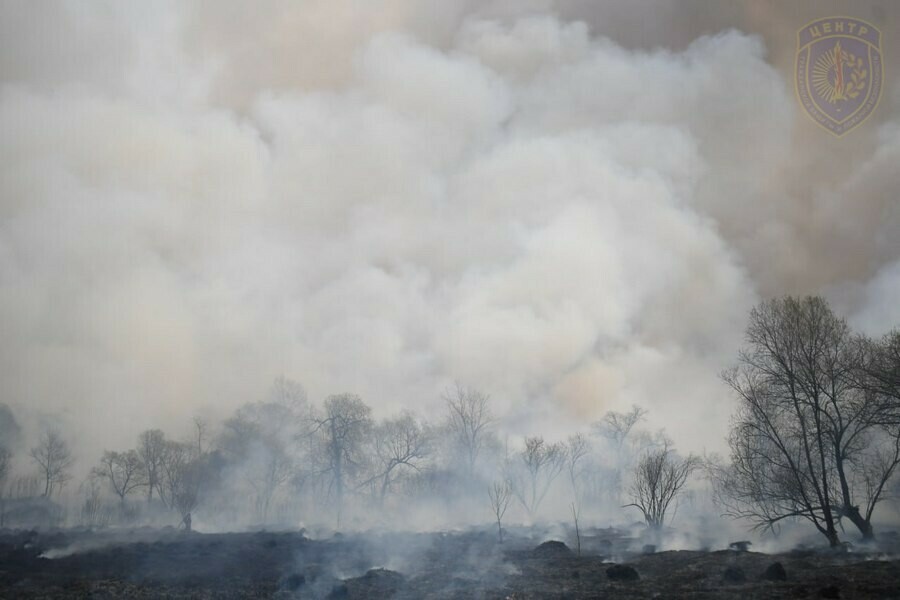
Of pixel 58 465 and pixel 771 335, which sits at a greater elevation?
pixel 771 335

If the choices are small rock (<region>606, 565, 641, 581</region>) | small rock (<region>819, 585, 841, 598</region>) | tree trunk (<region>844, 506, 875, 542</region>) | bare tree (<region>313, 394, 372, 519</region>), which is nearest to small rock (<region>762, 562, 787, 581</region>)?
small rock (<region>819, 585, 841, 598</region>)

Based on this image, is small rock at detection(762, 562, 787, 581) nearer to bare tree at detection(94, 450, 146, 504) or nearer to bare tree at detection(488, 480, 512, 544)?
bare tree at detection(488, 480, 512, 544)

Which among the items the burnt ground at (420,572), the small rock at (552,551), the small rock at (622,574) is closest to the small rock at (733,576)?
the burnt ground at (420,572)

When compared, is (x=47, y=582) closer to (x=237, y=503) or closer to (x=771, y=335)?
(x=771, y=335)

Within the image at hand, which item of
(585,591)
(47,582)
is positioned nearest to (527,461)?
(585,591)

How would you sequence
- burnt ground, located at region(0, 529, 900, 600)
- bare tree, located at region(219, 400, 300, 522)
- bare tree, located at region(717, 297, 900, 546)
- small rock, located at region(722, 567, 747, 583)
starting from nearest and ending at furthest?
burnt ground, located at region(0, 529, 900, 600) < small rock, located at region(722, 567, 747, 583) < bare tree, located at region(717, 297, 900, 546) < bare tree, located at region(219, 400, 300, 522)

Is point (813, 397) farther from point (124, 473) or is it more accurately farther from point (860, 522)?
point (124, 473)

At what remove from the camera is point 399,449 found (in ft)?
227

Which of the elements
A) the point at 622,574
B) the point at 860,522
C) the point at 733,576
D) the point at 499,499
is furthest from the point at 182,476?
the point at 860,522

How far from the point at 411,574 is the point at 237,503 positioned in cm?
5712

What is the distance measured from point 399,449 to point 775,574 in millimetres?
52568

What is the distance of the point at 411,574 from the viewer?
1077 inches

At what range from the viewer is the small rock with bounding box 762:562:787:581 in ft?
68.3

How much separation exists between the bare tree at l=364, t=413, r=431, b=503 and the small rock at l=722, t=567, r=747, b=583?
4745cm
